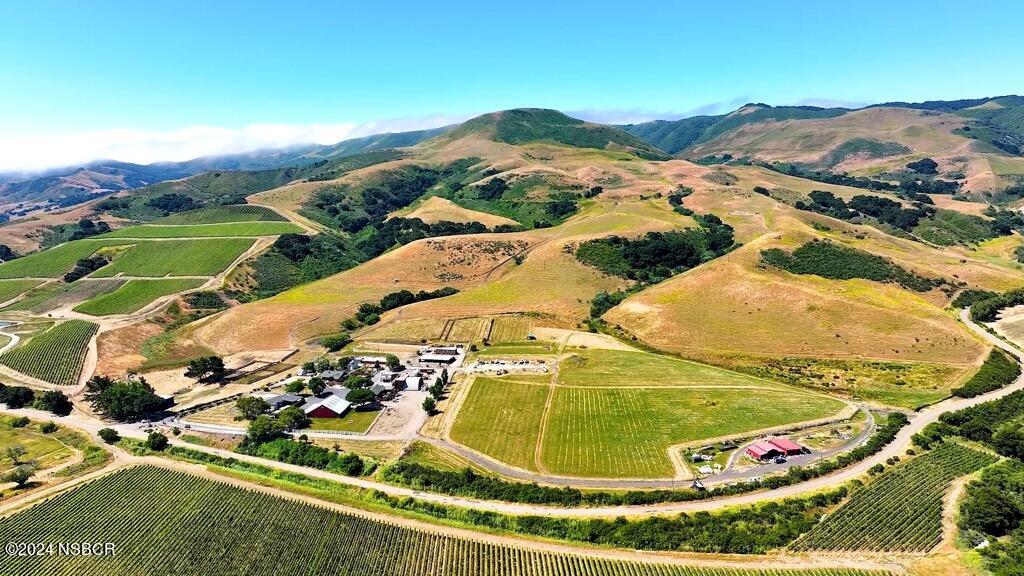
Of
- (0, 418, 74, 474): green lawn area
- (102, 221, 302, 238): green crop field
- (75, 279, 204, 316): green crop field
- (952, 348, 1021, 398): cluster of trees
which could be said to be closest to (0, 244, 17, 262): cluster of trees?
(102, 221, 302, 238): green crop field

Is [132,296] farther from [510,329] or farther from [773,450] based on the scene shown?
[773,450]

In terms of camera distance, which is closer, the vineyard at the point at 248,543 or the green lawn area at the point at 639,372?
the vineyard at the point at 248,543

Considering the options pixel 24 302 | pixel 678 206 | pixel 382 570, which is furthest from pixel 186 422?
pixel 678 206

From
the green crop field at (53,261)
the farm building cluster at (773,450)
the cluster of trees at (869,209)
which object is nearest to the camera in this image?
the farm building cluster at (773,450)

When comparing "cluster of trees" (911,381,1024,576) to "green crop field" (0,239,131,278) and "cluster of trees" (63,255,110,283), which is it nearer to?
"cluster of trees" (63,255,110,283)

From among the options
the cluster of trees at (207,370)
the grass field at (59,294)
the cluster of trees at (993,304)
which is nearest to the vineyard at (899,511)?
the cluster of trees at (993,304)

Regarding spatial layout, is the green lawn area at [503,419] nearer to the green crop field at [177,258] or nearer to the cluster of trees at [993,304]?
the cluster of trees at [993,304]
